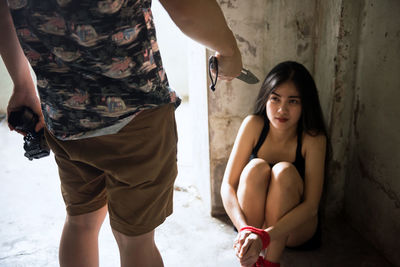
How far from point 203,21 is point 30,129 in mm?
682

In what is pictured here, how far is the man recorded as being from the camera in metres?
0.79

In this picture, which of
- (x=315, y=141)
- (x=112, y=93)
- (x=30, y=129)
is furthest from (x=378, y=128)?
(x=30, y=129)

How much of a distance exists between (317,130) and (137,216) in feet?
3.47

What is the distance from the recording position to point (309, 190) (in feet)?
5.19

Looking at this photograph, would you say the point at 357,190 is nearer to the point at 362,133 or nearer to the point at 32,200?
the point at 362,133

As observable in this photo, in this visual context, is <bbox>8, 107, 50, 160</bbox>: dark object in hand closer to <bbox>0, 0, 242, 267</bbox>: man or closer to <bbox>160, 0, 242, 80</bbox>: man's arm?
<bbox>0, 0, 242, 267</bbox>: man

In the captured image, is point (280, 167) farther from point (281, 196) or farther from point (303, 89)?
point (303, 89)

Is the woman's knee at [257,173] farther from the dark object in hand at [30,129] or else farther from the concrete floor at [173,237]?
the dark object in hand at [30,129]

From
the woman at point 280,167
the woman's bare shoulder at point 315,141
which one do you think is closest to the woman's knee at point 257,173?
the woman at point 280,167

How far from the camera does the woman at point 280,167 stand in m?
1.53

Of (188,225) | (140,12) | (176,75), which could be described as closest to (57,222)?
(188,225)

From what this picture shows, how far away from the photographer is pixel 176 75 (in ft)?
16.8

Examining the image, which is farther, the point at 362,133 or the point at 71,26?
the point at 362,133

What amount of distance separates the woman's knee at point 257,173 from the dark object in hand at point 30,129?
34.5 inches
